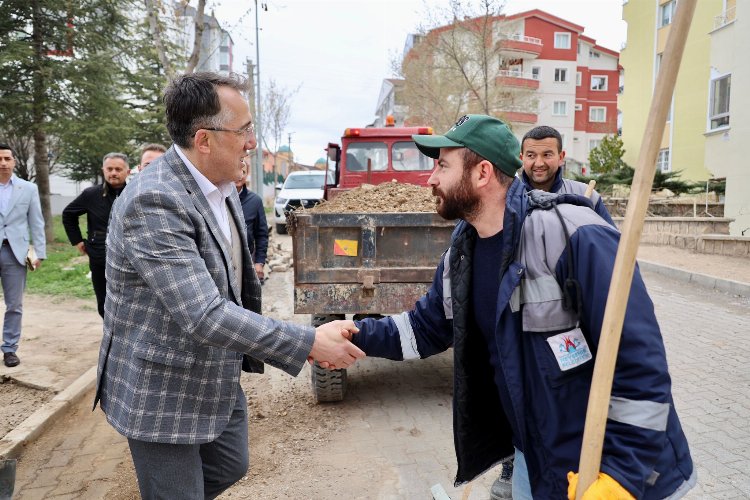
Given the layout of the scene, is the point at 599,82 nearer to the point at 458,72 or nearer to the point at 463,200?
the point at 458,72

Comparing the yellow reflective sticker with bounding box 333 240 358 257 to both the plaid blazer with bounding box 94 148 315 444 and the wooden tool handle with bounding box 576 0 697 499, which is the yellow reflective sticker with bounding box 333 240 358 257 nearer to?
the plaid blazer with bounding box 94 148 315 444

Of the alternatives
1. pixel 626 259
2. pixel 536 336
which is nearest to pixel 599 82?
pixel 536 336

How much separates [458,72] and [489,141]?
2360 cm

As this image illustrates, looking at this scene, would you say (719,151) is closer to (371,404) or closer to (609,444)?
(371,404)

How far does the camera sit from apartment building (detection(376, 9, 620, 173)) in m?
45.8

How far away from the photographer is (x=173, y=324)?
80.3 inches

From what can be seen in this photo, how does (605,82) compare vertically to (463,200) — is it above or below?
above

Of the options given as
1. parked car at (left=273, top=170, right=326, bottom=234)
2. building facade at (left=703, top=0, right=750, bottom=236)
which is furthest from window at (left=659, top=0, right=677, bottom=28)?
parked car at (left=273, top=170, right=326, bottom=234)

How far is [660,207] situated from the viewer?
19.1 m

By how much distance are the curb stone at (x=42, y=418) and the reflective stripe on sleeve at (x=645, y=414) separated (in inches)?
153

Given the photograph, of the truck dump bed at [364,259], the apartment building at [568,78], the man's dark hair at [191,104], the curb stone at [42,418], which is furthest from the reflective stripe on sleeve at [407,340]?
the apartment building at [568,78]

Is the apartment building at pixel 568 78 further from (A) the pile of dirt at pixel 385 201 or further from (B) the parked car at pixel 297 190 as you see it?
(A) the pile of dirt at pixel 385 201

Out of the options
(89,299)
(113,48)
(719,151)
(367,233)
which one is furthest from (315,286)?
(719,151)

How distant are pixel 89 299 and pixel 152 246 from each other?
8.59 m
